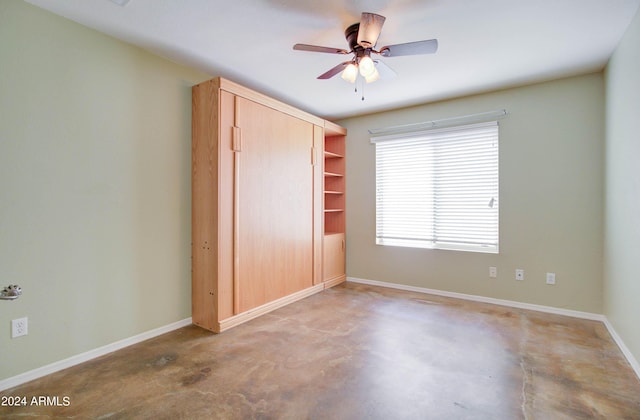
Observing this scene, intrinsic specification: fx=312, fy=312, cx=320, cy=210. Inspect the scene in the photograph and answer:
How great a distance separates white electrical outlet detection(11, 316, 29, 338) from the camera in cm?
200

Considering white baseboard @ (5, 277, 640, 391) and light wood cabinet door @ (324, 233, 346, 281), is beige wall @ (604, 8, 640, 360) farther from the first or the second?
light wood cabinet door @ (324, 233, 346, 281)

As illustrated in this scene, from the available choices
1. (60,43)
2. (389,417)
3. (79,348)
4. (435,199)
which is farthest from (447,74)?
(79,348)

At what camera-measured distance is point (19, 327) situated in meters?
2.03

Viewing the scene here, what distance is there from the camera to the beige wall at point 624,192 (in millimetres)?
2199

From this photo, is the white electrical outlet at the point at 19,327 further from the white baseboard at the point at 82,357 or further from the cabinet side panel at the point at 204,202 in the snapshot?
the cabinet side panel at the point at 204,202

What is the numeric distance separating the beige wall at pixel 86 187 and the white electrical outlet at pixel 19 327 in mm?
28

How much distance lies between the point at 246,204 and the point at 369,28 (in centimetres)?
191

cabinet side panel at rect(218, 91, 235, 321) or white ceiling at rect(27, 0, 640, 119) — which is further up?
white ceiling at rect(27, 0, 640, 119)

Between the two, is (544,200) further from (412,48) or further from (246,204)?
(246,204)

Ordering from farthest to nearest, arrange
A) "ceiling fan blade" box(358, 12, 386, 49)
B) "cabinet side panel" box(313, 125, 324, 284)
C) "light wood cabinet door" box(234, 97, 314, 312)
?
1. "cabinet side panel" box(313, 125, 324, 284)
2. "light wood cabinet door" box(234, 97, 314, 312)
3. "ceiling fan blade" box(358, 12, 386, 49)

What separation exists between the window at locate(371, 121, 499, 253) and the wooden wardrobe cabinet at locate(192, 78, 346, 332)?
116cm

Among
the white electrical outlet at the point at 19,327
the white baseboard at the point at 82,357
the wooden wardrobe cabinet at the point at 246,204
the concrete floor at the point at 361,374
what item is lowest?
the concrete floor at the point at 361,374

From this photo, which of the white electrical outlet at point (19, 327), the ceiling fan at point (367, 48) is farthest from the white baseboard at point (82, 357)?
the ceiling fan at point (367, 48)

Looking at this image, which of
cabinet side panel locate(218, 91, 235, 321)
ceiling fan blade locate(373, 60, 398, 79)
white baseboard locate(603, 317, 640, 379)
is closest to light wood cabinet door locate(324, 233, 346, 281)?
cabinet side panel locate(218, 91, 235, 321)
